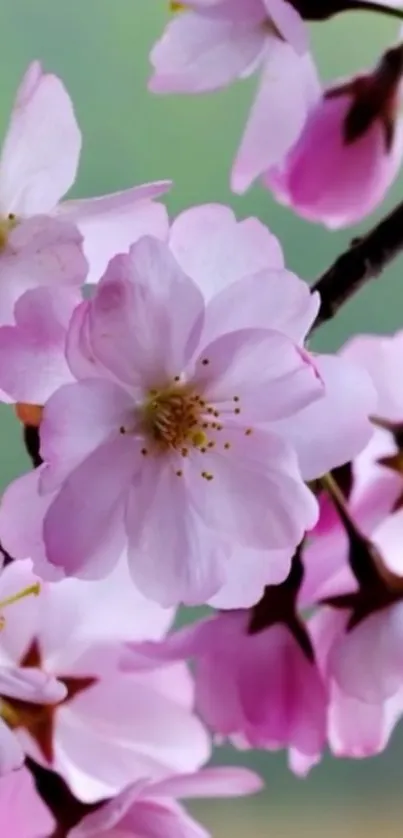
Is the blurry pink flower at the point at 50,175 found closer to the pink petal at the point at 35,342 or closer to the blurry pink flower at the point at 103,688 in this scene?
the pink petal at the point at 35,342

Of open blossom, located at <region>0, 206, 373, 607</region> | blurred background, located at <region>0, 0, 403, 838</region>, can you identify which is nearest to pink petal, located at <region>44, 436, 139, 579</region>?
open blossom, located at <region>0, 206, 373, 607</region>

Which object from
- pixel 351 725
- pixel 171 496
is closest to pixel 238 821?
pixel 351 725

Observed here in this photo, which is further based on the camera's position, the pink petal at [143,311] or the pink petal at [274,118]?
the pink petal at [274,118]

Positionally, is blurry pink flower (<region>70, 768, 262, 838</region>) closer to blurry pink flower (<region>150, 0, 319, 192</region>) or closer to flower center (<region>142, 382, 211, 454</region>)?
flower center (<region>142, 382, 211, 454</region>)

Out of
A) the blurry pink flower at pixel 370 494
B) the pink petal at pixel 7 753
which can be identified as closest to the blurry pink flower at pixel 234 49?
the blurry pink flower at pixel 370 494

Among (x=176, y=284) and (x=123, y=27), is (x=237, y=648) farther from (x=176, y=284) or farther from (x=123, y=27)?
(x=123, y=27)

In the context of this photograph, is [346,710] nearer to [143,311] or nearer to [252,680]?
[252,680]

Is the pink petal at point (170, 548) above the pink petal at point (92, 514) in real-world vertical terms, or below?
below
